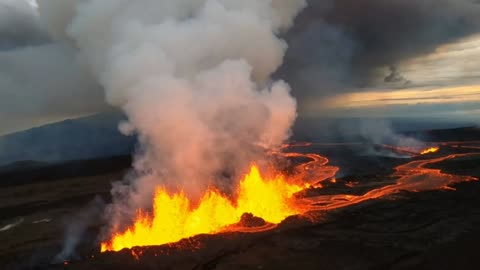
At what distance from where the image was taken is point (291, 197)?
3341cm

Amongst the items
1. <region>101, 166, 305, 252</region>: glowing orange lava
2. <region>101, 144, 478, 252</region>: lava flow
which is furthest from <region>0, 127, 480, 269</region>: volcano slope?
<region>101, 166, 305, 252</region>: glowing orange lava

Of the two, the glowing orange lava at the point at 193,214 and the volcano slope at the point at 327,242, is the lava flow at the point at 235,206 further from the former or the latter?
the volcano slope at the point at 327,242

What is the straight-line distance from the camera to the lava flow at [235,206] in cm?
2316

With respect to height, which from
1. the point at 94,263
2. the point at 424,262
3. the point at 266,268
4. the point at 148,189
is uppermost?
the point at 148,189

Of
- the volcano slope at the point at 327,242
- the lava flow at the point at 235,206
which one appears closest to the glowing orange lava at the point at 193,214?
the lava flow at the point at 235,206

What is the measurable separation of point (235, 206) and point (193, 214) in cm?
425

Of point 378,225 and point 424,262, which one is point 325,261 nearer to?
point 424,262

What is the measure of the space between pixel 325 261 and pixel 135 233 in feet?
35.6

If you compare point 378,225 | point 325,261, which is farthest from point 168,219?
point 378,225

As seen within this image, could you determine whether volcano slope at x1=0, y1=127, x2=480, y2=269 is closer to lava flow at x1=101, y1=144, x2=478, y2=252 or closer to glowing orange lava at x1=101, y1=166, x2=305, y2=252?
lava flow at x1=101, y1=144, x2=478, y2=252

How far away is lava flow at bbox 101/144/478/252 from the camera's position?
2316cm

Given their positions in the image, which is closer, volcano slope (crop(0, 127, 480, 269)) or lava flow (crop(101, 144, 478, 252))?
volcano slope (crop(0, 127, 480, 269))

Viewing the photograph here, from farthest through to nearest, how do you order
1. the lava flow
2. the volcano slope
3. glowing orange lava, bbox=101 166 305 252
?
the lava flow
glowing orange lava, bbox=101 166 305 252
the volcano slope

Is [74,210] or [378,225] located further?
[74,210]
